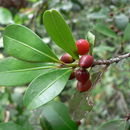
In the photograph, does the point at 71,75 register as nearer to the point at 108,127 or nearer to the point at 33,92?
the point at 33,92

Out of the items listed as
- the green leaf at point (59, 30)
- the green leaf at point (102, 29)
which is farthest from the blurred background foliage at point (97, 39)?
the green leaf at point (59, 30)

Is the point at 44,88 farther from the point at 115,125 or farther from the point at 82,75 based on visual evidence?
the point at 115,125

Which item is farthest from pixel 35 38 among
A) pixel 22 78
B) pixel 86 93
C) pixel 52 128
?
pixel 52 128

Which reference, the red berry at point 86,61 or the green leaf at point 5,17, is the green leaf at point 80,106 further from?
the green leaf at point 5,17

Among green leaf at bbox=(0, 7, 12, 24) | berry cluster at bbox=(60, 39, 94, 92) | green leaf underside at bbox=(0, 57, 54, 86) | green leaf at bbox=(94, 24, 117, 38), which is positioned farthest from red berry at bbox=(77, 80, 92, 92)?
green leaf at bbox=(0, 7, 12, 24)

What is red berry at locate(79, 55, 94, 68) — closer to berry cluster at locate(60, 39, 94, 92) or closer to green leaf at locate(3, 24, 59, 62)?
berry cluster at locate(60, 39, 94, 92)

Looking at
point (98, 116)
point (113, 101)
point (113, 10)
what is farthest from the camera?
point (98, 116)
